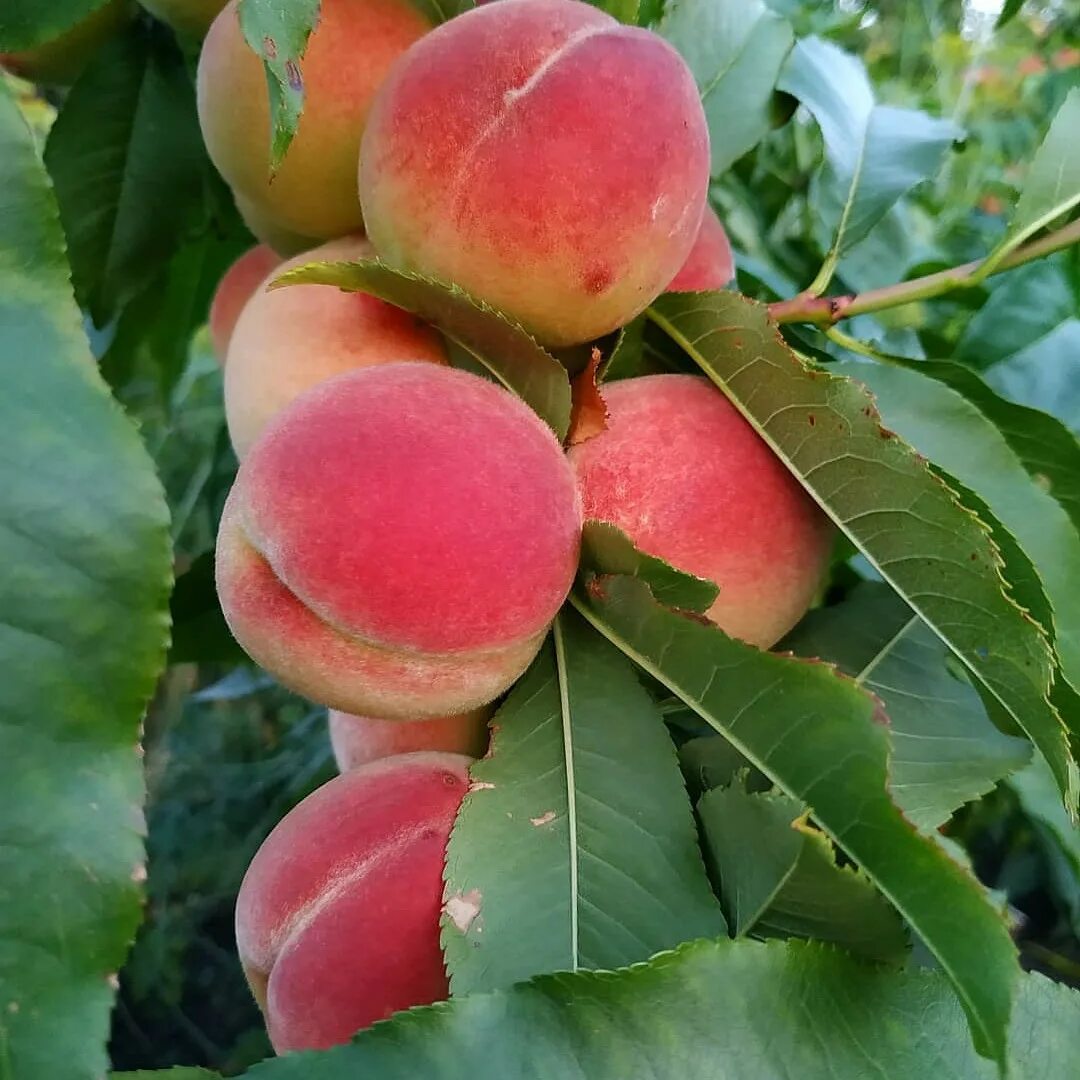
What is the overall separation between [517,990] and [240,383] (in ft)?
1.22

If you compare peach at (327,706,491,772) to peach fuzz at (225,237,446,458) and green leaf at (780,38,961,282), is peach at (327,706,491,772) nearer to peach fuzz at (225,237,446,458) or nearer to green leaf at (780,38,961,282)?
peach fuzz at (225,237,446,458)

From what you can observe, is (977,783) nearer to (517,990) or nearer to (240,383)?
(517,990)

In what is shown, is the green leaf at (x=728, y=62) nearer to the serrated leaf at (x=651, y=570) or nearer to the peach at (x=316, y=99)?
the peach at (x=316, y=99)

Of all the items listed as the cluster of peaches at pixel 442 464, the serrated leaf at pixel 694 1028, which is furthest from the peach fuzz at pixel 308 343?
the serrated leaf at pixel 694 1028

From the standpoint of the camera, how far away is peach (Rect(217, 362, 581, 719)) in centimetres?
48

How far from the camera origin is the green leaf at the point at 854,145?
2.48ft

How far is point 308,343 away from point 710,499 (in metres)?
0.24

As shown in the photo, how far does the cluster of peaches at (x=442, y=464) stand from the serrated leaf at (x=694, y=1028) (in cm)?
9

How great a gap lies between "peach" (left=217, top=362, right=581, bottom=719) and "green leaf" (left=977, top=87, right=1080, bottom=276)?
348 millimetres

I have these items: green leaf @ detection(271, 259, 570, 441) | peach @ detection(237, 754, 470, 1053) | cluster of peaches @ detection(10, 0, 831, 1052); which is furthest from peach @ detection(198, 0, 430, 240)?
peach @ detection(237, 754, 470, 1053)

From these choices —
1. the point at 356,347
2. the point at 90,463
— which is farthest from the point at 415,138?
the point at 90,463

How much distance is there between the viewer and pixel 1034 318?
0.84 meters

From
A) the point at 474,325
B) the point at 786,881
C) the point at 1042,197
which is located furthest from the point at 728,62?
the point at 786,881

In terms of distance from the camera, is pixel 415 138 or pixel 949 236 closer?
pixel 415 138
